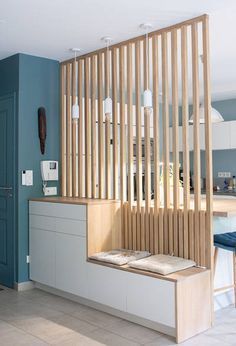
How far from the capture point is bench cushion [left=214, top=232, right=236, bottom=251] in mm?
3350

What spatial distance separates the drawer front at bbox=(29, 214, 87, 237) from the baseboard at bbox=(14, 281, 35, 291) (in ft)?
2.03

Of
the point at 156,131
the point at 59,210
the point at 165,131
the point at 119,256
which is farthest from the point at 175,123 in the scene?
the point at 59,210

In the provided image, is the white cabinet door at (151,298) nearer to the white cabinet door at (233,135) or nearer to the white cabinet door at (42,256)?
the white cabinet door at (42,256)

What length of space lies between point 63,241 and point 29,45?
2010 millimetres

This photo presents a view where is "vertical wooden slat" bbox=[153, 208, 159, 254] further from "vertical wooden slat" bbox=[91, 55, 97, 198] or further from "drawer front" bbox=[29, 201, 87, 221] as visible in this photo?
"vertical wooden slat" bbox=[91, 55, 97, 198]

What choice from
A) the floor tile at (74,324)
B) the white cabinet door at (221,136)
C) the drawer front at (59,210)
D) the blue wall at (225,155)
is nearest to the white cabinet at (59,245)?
the drawer front at (59,210)

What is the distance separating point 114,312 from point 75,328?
407mm

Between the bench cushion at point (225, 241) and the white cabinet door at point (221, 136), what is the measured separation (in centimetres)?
345

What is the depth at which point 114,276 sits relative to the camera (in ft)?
11.1

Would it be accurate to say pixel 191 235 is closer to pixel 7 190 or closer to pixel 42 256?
pixel 42 256

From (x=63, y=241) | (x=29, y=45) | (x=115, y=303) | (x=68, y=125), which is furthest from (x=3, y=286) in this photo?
(x=29, y=45)

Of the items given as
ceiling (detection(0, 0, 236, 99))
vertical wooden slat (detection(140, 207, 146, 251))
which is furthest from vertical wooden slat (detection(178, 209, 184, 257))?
ceiling (detection(0, 0, 236, 99))

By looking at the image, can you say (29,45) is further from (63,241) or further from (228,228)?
(228,228)

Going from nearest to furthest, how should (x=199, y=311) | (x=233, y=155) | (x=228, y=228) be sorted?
1. (x=199, y=311)
2. (x=228, y=228)
3. (x=233, y=155)
